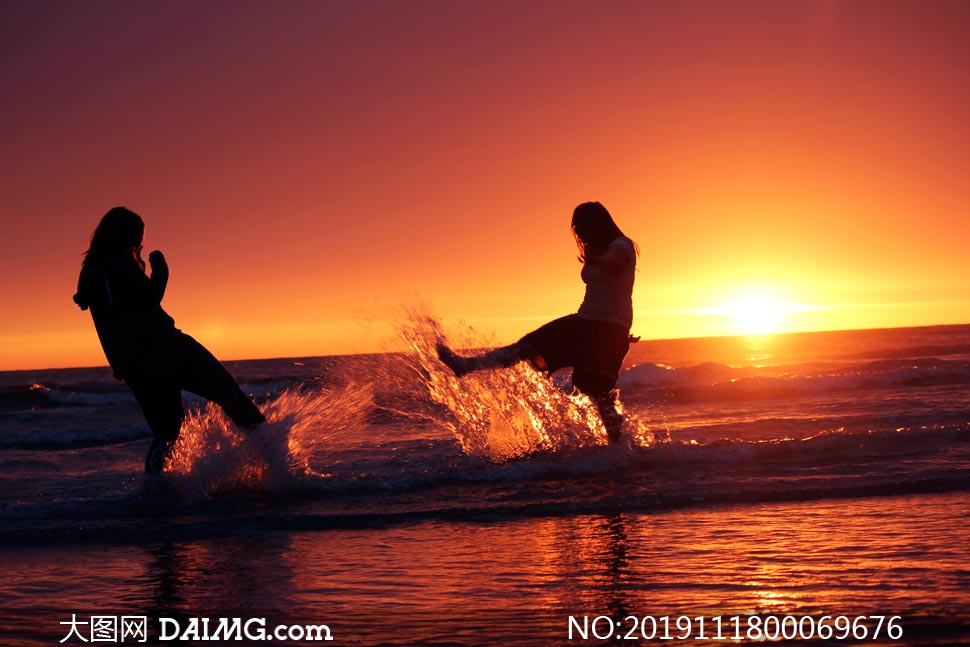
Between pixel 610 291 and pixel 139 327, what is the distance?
3.18 meters

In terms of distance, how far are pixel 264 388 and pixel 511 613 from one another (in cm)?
3103

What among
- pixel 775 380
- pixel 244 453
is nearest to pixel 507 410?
pixel 244 453

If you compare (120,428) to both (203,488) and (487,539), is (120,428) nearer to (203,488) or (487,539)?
(203,488)

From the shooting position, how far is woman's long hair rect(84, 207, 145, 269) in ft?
18.4

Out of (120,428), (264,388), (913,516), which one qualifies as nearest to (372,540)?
(913,516)

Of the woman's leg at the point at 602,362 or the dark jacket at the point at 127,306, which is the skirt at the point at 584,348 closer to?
the woman's leg at the point at 602,362

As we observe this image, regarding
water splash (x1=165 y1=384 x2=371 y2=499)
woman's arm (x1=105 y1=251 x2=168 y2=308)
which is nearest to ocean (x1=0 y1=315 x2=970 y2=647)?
water splash (x1=165 y1=384 x2=371 y2=499)

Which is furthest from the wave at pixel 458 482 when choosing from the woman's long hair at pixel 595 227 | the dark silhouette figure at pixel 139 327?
the woman's long hair at pixel 595 227

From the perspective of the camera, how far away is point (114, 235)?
5.61m

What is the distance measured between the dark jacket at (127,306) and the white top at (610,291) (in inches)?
113

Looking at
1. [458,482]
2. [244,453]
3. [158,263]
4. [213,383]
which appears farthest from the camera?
[458,482]

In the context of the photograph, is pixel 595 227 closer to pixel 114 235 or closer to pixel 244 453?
pixel 244 453

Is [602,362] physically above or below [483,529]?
above

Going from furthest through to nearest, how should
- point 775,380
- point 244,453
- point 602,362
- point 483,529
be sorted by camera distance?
point 775,380
point 602,362
point 244,453
point 483,529
